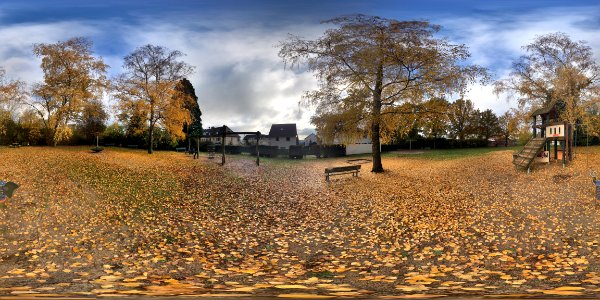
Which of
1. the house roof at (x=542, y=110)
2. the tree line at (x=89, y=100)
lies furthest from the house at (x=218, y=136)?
the house roof at (x=542, y=110)

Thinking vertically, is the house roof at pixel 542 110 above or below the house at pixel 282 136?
above

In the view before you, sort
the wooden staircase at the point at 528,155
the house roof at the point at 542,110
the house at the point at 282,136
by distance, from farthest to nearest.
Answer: the house at the point at 282,136
the house roof at the point at 542,110
the wooden staircase at the point at 528,155

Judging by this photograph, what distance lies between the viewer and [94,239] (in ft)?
29.2

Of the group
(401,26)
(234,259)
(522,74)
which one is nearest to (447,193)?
(401,26)

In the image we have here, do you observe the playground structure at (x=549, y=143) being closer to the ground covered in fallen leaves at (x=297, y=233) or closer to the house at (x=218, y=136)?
the ground covered in fallen leaves at (x=297, y=233)

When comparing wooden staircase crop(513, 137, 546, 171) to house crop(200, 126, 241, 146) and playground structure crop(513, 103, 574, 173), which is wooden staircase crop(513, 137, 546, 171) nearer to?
playground structure crop(513, 103, 574, 173)

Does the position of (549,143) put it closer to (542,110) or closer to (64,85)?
(542,110)

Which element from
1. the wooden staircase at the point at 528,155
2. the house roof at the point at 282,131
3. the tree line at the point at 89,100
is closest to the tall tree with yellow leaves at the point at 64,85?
the tree line at the point at 89,100

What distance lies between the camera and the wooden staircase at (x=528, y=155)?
18.9m

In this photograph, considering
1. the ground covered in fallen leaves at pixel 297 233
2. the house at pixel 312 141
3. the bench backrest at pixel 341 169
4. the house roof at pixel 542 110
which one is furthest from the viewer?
the house at pixel 312 141

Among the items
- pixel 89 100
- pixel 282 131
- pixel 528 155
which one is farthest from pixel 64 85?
pixel 528 155

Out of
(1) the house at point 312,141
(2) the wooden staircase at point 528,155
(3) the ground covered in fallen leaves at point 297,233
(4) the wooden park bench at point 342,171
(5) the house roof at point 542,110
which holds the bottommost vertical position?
(3) the ground covered in fallen leaves at point 297,233

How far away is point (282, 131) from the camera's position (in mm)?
33594

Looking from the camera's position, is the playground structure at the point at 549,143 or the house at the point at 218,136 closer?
the playground structure at the point at 549,143
